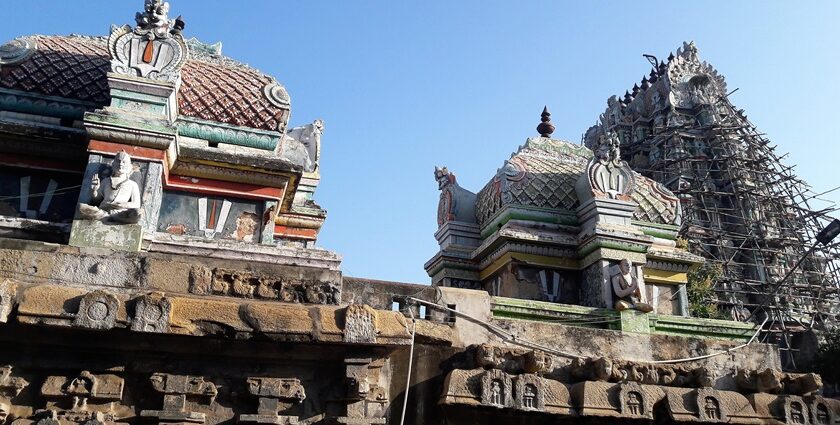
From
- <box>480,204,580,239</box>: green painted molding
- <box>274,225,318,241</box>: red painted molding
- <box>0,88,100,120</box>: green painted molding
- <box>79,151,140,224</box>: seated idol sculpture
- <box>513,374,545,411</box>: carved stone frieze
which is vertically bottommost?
<box>513,374,545,411</box>: carved stone frieze

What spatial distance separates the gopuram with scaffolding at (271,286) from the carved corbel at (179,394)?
0.4 inches

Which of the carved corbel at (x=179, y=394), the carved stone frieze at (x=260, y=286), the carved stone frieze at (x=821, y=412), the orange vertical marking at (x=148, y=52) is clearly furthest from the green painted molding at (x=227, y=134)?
the carved stone frieze at (x=821, y=412)

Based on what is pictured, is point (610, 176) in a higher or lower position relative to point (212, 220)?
higher

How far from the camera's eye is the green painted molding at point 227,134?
26.2 ft

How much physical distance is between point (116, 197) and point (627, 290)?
5901mm

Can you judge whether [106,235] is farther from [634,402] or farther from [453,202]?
[453,202]

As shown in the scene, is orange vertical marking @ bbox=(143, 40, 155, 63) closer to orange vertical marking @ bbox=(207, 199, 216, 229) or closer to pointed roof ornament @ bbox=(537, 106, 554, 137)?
orange vertical marking @ bbox=(207, 199, 216, 229)

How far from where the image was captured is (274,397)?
594 cm

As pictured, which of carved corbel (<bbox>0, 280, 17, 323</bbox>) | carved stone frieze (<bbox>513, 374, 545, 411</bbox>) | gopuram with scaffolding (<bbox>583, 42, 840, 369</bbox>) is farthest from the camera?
gopuram with scaffolding (<bbox>583, 42, 840, 369</bbox>)

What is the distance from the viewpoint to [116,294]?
5809mm

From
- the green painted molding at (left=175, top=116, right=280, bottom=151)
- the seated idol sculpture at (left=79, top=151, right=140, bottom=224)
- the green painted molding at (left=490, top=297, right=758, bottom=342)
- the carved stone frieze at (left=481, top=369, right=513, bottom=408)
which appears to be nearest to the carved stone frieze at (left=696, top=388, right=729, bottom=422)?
the green painted molding at (left=490, top=297, right=758, bottom=342)

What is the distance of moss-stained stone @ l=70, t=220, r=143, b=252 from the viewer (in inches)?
253

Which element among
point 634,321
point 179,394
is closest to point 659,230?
point 634,321

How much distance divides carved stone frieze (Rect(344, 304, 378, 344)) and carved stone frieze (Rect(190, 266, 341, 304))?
1.41 ft
